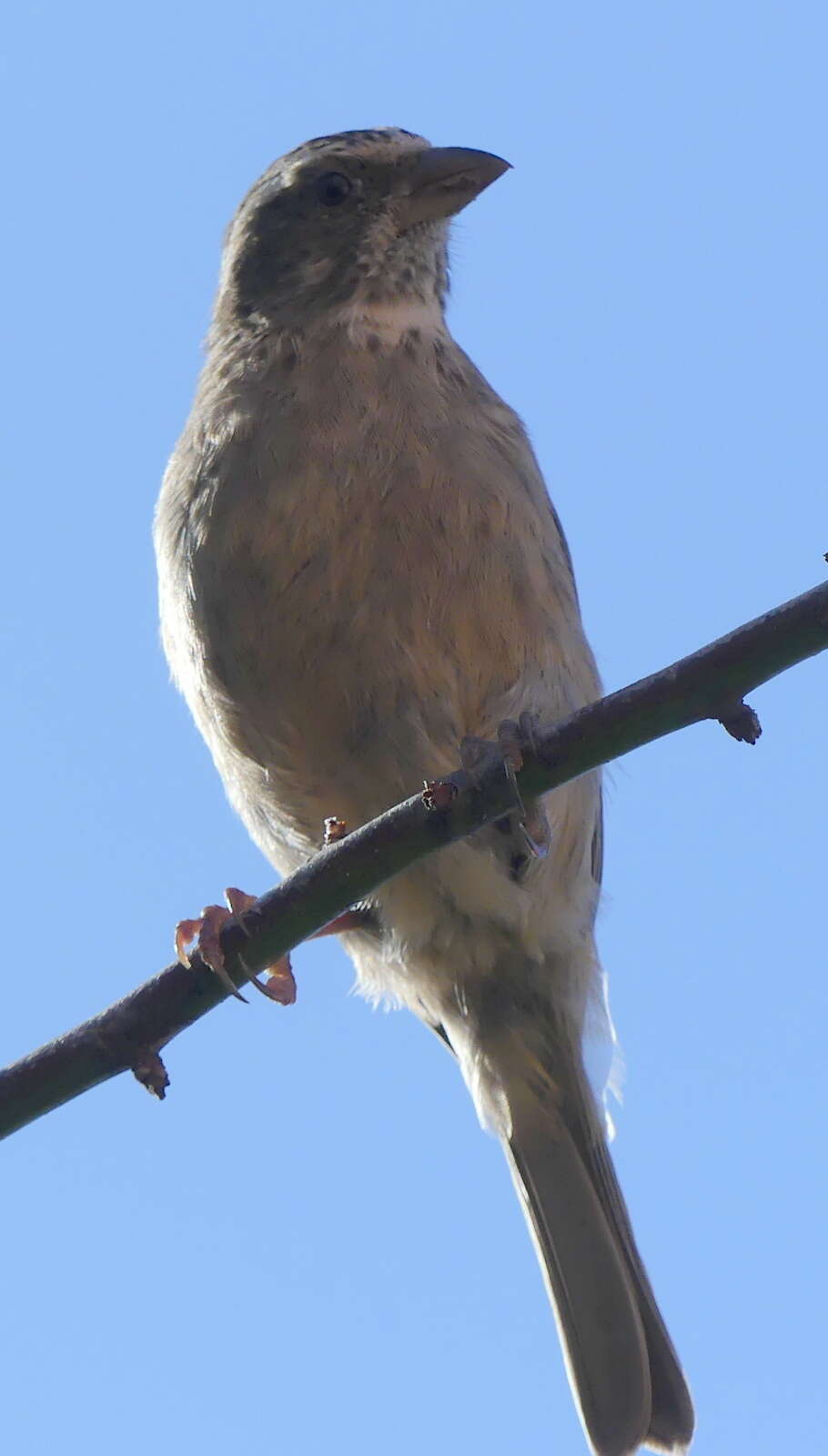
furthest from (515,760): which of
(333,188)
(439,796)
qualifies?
(333,188)

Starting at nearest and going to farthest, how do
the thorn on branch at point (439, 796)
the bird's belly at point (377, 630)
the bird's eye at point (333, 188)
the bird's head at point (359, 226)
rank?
the thorn on branch at point (439, 796) < the bird's belly at point (377, 630) < the bird's head at point (359, 226) < the bird's eye at point (333, 188)

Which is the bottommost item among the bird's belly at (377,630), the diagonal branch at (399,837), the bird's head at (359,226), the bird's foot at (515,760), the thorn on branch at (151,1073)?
the thorn on branch at (151,1073)

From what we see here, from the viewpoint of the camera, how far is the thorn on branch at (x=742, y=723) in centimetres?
289

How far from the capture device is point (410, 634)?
177 inches

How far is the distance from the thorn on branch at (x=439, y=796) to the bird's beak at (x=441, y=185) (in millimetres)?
2922

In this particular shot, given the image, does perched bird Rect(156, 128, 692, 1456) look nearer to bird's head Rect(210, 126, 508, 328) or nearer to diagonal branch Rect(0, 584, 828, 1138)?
bird's head Rect(210, 126, 508, 328)

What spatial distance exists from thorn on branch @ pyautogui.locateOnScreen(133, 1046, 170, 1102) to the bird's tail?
2098 mm

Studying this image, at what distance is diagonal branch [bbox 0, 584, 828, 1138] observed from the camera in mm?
2848

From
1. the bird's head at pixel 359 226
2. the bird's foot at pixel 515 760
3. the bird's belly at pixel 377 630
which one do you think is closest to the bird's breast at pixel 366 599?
the bird's belly at pixel 377 630

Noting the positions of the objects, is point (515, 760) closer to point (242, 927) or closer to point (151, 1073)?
point (242, 927)

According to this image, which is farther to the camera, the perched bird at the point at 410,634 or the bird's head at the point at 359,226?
the bird's head at the point at 359,226

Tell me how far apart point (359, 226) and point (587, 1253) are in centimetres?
322

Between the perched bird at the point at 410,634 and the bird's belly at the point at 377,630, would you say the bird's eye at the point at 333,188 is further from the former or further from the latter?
the bird's belly at the point at 377,630

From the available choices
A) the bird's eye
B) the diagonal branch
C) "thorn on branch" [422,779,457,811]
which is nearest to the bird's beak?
the bird's eye
